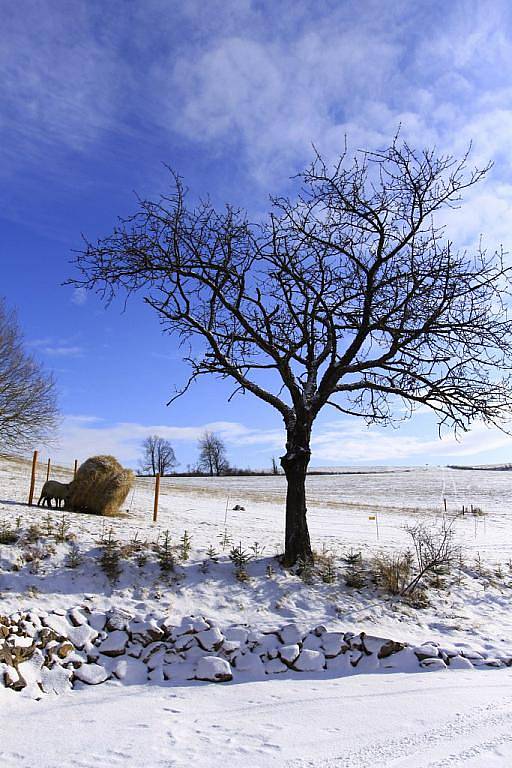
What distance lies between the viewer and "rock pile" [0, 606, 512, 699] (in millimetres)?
6820

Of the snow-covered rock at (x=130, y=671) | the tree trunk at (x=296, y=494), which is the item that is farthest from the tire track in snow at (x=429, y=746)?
the tree trunk at (x=296, y=494)

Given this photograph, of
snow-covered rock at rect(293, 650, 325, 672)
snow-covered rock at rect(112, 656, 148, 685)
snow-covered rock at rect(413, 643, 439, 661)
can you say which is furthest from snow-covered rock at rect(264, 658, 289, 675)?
snow-covered rock at rect(413, 643, 439, 661)

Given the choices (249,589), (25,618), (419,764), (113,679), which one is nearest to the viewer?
(419,764)

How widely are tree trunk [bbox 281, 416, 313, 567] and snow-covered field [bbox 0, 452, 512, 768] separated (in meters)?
0.56

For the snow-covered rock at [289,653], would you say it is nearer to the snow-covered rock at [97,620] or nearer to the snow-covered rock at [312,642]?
the snow-covered rock at [312,642]

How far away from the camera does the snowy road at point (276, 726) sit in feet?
15.8

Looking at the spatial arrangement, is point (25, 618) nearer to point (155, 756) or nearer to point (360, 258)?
point (155, 756)

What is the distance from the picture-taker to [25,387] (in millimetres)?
26891

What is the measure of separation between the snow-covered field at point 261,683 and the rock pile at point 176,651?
17 centimetres

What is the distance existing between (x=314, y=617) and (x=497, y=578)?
4809 millimetres

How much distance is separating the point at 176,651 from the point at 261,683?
120cm

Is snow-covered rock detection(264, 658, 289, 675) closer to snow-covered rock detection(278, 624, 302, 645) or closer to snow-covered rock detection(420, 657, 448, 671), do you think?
snow-covered rock detection(278, 624, 302, 645)

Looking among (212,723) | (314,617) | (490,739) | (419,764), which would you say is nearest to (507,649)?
(314,617)

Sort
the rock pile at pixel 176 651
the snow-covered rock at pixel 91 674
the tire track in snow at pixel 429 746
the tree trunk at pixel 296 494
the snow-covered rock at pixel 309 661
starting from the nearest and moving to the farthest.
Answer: the tire track in snow at pixel 429 746 < the snow-covered rock at pixel 91 674 < the rock pile at pixel 176 651 < the snow-covered rock at pixel 309 661 < the tree trunk at pixel 296 494
